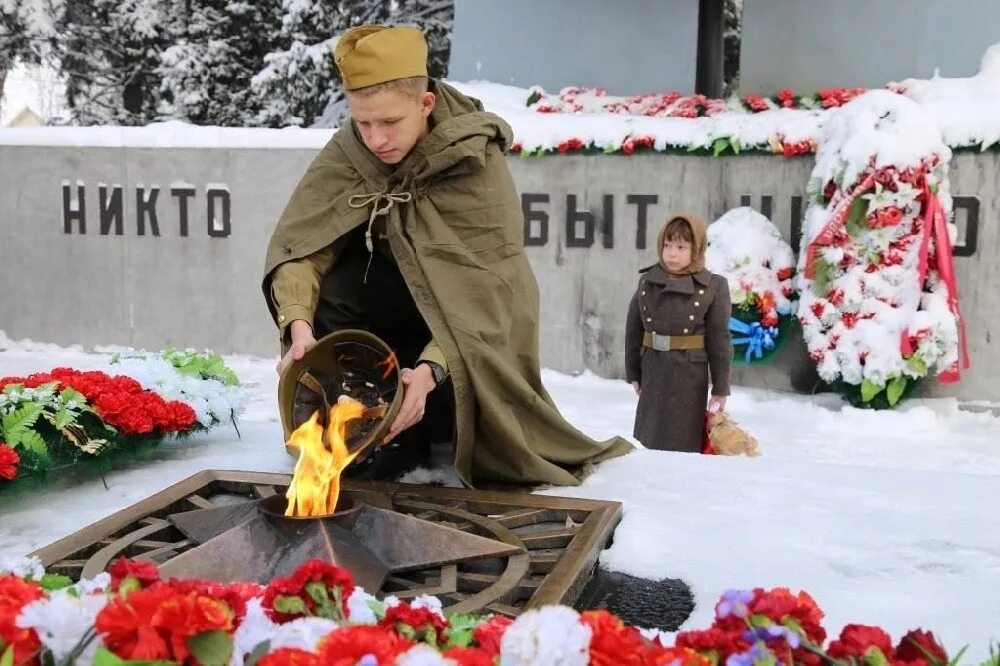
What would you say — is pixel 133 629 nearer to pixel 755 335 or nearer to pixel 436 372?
pixel 436 372

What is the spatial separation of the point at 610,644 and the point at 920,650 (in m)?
0.45

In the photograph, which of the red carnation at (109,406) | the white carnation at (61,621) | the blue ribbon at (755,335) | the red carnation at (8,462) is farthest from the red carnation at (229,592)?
the blue ribbon at (755,335)

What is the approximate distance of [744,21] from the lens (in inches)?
306

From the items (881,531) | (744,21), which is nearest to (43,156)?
(744,21)

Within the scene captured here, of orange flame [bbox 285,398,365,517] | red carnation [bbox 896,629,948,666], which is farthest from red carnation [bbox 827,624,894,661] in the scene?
orange flame [bbox 285,398,365,517]

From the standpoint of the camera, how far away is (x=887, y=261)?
591 cm

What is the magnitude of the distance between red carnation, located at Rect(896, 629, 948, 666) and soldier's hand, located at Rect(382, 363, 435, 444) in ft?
4.40

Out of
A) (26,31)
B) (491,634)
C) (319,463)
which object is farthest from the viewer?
(26,31)

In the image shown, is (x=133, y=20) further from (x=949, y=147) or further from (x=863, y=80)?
(x=949, y=147)

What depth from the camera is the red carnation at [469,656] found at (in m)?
1.41

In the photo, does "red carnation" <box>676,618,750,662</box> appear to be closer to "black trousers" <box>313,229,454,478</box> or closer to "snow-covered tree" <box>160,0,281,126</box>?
"black trousers" <box>313,229,454,478</box>

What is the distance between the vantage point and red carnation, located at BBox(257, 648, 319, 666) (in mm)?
1325

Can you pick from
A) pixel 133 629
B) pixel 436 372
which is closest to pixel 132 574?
pixel 133 629

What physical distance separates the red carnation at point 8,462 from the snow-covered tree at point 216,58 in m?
15.4
